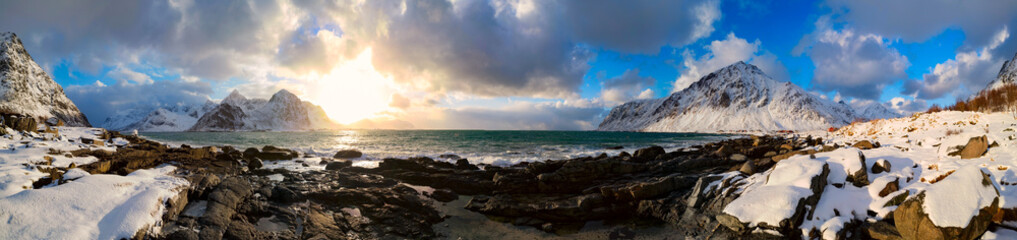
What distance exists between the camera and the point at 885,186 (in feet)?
26.7

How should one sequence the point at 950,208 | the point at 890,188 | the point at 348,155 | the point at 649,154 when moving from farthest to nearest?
the point at 348,155 < the point at 649,154 < the point at 890,188 < the point at 950,208

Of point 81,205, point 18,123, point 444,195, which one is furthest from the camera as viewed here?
point 18,123

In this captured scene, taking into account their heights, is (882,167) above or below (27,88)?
below

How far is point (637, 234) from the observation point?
9883 millimetres

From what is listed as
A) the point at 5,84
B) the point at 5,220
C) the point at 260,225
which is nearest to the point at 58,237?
the point at 5,220

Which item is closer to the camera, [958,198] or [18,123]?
[958,198]

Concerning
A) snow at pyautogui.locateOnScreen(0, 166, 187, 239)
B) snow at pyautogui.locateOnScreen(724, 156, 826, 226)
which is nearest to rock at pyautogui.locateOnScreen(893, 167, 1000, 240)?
snow at pyautogui.locateOnScreen(724, 156, 826, 226)

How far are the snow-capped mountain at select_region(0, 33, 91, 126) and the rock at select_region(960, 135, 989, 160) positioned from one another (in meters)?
142

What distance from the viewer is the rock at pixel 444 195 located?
1423 centimetres

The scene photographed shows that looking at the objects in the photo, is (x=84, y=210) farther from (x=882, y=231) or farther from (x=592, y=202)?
(x=882, y=231)

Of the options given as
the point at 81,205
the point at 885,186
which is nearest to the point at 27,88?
the point at 81,205

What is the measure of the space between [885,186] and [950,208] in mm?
1735

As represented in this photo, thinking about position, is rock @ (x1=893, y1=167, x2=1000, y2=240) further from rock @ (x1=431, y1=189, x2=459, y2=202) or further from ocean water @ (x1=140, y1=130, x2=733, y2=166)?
ocean water @ (x1=140, y1=130, x2=733, y2=166)

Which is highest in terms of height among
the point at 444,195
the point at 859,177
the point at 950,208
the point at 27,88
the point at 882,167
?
the point at 27,88
